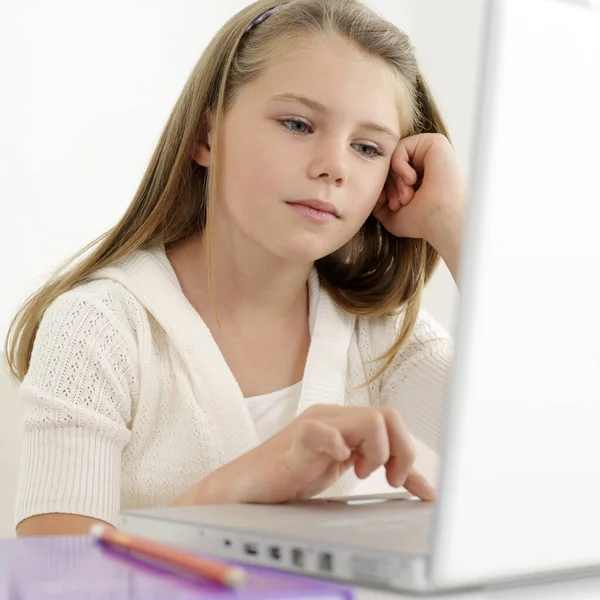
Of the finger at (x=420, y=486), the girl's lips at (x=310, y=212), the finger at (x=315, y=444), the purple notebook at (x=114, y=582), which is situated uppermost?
the girl's lips at (x=310, y=212)

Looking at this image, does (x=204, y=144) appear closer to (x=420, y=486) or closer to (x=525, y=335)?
(x=420, y=486)

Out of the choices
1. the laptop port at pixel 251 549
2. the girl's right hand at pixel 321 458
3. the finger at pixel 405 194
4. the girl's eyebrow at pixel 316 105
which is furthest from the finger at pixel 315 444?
the finger at pixel 405 194

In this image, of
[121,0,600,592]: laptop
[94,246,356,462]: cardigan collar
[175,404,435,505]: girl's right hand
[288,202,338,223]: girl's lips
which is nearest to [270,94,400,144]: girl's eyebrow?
[288,202,338,223]: girl's lips

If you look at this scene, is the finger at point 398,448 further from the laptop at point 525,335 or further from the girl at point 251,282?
the girl at point 251,282

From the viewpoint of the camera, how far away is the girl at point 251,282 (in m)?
0.96

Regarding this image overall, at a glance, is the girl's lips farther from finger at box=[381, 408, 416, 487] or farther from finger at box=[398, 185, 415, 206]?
finger at box=[381, 408, 416, 487]

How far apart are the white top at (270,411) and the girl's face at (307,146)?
0.57ft

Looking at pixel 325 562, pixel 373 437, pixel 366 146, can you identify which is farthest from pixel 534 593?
pixel 366 146

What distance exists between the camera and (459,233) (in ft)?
3.55

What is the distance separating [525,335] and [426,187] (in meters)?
0.77

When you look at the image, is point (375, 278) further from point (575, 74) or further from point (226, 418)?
point (575, 74)

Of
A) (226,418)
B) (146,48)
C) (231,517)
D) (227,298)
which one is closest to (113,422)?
(226,418)

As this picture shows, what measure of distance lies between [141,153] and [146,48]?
0.78 ft

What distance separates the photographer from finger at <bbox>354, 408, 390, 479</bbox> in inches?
23.4
